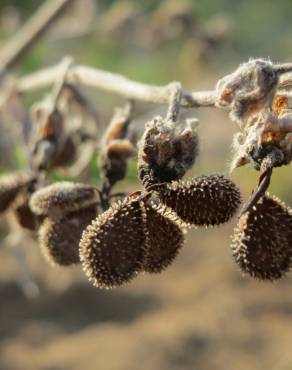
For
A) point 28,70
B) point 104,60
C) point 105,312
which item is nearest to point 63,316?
point 105,312

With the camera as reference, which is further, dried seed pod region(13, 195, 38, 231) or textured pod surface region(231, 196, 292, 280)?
dried seed pod region(13, 195, 38, 231)

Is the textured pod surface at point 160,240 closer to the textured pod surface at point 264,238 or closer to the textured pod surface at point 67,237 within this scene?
the textured pod surface at point 264,238

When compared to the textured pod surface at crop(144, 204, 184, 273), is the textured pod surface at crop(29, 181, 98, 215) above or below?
above

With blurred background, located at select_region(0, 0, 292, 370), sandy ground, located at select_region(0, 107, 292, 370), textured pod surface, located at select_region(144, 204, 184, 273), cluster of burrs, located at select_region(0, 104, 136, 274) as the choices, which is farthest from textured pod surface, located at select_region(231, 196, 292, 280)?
sandy ground, located at select_region(0, 107, 292, 370)

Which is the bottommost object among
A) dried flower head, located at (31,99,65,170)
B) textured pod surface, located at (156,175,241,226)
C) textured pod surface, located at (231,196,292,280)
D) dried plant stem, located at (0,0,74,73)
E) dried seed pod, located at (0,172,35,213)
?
textured pod surface, located at (231,196,292,280)

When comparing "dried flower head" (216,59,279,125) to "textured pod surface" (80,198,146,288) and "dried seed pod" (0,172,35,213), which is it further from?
"dried seed pod" (0,172,35,213)

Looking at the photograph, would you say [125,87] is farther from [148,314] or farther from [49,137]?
[148,314]

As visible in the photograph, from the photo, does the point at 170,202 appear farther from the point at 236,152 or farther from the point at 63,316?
the point at 63,316
